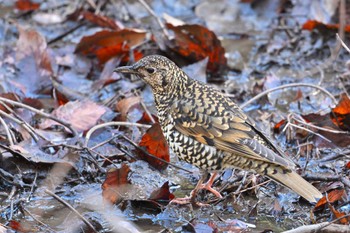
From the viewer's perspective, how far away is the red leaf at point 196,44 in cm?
798

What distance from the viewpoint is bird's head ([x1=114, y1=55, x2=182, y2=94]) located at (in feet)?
19.3

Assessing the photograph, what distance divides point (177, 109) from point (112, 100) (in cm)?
165

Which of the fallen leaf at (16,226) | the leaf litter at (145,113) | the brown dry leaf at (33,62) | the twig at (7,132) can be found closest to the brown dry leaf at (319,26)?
the leaf litter at (145,113)

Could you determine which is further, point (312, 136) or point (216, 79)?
point (216, 79)

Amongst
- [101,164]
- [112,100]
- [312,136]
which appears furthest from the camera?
[112,100]

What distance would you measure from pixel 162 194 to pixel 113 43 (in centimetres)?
291

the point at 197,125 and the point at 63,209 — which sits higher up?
the point at 197,125

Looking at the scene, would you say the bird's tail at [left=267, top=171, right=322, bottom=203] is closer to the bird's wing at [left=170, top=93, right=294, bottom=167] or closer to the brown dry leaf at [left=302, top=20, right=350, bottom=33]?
the bird's wing at [left=170, top=93, right=294, bottom=167]

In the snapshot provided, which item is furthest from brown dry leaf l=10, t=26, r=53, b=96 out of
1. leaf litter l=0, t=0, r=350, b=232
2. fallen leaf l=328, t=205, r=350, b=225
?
fallen leaf l=328, t=205, r=350, b=225

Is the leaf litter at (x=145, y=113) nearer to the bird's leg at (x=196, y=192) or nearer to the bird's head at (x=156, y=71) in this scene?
the bird's leg at (x=196, y=192)

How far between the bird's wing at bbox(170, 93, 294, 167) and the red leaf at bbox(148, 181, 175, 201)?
44 cm

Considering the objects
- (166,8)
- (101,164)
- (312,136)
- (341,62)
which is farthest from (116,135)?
(166,8)

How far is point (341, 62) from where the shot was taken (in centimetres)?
880

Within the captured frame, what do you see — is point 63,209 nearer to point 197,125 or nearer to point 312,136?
point 197,125
